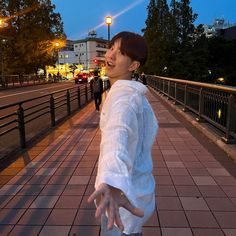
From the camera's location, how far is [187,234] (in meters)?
3.25

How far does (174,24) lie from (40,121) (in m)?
32.3

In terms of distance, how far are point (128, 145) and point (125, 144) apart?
0.26 ft

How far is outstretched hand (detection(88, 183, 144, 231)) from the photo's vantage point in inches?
46.4

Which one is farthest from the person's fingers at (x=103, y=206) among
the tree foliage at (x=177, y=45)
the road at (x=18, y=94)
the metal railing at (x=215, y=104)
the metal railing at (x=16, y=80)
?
the tree foliage at (x=177, y=45)

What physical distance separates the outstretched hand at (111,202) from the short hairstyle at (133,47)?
690mm

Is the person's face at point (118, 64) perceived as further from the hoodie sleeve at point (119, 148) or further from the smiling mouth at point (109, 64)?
the hoodie sleeve at point (119, 148)

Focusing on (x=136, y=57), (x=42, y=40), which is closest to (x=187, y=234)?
(x=136, y=57)

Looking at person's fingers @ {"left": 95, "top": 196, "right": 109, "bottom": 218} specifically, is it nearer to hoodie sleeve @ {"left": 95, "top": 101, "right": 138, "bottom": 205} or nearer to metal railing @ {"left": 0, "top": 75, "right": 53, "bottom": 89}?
hoodie sleeve @ {"left": 95, "top": 101, "right": 138, "bottom": 205}

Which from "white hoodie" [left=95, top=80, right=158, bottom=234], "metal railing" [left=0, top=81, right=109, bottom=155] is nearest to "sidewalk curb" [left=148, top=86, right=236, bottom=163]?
"metal railing" [left=0, top=81, right=109, bottom=155]

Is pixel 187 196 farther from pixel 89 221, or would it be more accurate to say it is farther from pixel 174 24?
pixel 174 24

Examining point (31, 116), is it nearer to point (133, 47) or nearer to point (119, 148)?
point (133, 47)

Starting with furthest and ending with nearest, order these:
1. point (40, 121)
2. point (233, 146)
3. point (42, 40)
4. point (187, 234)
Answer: point (42, 40), point (40, 121), point (233, 146), point (187, 234)

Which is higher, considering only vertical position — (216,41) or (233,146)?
(216,41)

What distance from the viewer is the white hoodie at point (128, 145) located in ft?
4.24
